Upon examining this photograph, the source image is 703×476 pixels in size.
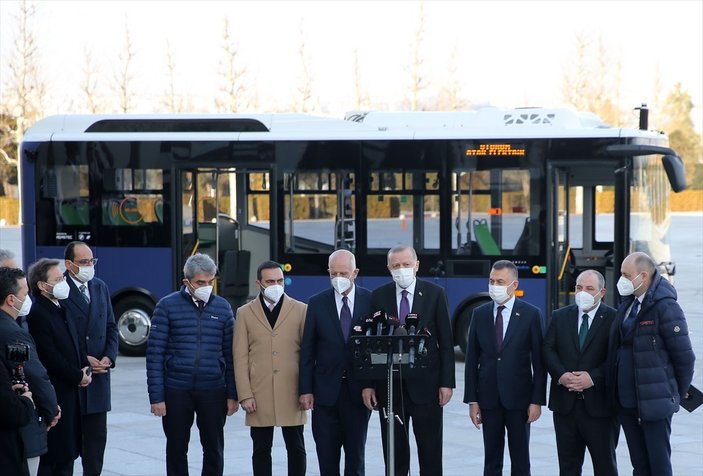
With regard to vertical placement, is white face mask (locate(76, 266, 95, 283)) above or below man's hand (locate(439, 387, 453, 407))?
above

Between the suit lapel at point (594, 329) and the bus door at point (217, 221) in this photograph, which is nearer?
the suit lapel at point (594, 329)

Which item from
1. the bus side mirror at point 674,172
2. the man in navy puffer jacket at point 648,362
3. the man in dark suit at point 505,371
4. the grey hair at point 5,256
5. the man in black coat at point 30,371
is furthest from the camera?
the bus side mirror at point 674,172

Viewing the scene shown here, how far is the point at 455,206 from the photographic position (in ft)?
51.5

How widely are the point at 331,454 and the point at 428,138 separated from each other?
774 centimetres

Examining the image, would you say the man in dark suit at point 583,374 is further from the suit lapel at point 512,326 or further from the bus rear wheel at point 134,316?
the bus rear wheel at point 134,316

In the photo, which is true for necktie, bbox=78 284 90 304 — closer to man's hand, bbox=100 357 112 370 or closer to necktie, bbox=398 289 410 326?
man's hand, bbox=100 357 112 370

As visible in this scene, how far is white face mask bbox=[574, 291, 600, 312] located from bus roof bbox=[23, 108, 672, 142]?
7306 millimetres

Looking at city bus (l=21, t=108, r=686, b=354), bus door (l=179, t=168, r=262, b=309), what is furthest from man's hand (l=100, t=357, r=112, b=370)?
bus door (l=179, t=168, r=262, b=309)

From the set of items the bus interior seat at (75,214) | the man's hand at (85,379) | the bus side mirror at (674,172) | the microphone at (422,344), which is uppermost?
the bus side mirror at (674,172)

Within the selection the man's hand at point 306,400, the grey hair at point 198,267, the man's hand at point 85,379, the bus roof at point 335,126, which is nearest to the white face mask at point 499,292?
the man's hand at point 306,400

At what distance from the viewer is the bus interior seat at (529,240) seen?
1539 centimetres

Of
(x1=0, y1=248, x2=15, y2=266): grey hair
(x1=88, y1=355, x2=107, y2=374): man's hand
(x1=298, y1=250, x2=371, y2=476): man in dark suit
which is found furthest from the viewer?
(x1=0, y1=248, x2=15, y2=266): grey hair

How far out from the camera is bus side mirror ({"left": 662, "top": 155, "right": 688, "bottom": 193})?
50.2ft

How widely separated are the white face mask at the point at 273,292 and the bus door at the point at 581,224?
7.25 m
